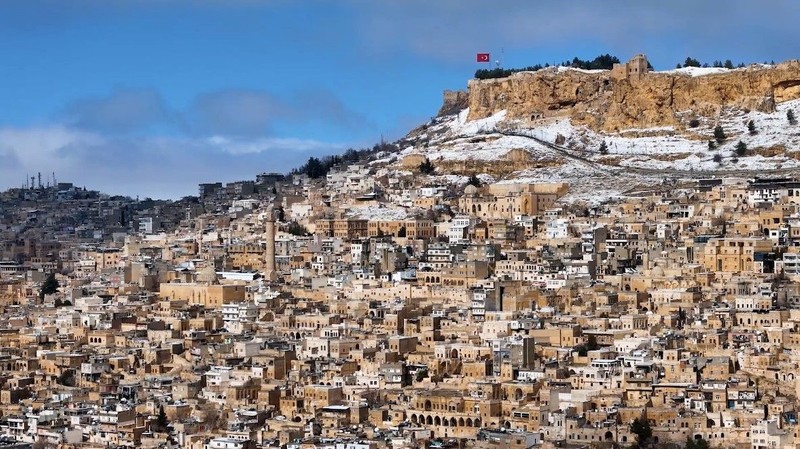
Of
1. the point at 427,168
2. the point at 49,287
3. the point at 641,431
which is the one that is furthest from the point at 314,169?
the point at 641,431

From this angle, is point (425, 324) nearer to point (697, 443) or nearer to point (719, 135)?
point (697, 443)

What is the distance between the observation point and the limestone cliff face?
6406cm

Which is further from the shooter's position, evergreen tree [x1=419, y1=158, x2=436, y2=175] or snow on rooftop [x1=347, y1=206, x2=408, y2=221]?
evergreen tree [x1=419, y1=158, x2=436, y2=175]

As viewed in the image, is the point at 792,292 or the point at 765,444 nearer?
the point at 765,444

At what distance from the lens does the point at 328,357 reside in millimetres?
39188

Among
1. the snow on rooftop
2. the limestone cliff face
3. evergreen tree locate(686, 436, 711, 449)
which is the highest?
the limestone cliff face

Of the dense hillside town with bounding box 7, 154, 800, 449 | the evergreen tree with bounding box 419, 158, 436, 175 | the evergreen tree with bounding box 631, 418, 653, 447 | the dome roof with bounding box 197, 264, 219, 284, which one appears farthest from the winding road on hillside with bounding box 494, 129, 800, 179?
the evergreen tree with bounding box 631, 418, 653, 447

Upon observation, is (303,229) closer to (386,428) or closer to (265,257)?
(265,257)

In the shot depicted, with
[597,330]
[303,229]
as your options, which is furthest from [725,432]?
[303,229]

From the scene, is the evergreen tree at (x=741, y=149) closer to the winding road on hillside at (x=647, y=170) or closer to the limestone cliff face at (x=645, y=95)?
the winding road on hillside at (x=647, y=170)

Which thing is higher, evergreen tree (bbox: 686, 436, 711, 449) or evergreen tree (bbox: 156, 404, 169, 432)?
evergreen tree (bbox: 156, 404, 169, 432)

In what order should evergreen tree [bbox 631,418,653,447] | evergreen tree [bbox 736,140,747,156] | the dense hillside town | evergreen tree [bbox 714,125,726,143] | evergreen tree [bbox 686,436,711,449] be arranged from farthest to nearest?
1. evergreen tree [bbox 714,125,726,143]
2. evergreen tree [bbox 736,140,747,156]
3. the dense hillside town
4. evergreen tree [bbox 631,418,653,447]
5. evergreen tree [bbox 686,436,711,449]

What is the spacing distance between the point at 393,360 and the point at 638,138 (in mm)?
28125

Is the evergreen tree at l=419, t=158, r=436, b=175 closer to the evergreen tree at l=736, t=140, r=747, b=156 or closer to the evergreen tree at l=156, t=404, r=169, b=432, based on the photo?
the evergreen tree at l=736, t=140, r=747, b=156
